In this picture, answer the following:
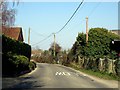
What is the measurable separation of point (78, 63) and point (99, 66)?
1654 cm

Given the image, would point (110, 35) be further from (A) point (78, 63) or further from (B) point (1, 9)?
Answer: (B) point (1, 9)

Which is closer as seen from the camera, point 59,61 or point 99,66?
point 99,66

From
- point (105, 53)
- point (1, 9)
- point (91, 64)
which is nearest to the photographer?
point (1, 9)

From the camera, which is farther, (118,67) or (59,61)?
(59,61)

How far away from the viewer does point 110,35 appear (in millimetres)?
54094

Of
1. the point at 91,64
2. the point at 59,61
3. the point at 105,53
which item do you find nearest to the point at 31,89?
the point at 91,64

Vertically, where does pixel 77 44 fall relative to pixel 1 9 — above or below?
below

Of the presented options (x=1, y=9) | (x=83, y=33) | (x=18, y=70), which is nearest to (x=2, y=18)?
(x=1, y=9)

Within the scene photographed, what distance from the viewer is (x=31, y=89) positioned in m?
15.6

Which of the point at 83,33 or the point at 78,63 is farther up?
the point at 83,33

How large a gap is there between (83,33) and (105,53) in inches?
196

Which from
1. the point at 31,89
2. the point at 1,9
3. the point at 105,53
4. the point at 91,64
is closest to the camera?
the point at 31,89

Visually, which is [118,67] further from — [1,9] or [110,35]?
[110,35]

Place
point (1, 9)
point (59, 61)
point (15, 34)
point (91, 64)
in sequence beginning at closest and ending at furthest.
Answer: point (1, 9), point (91, 64), point (15, 34), point (59, 61)
